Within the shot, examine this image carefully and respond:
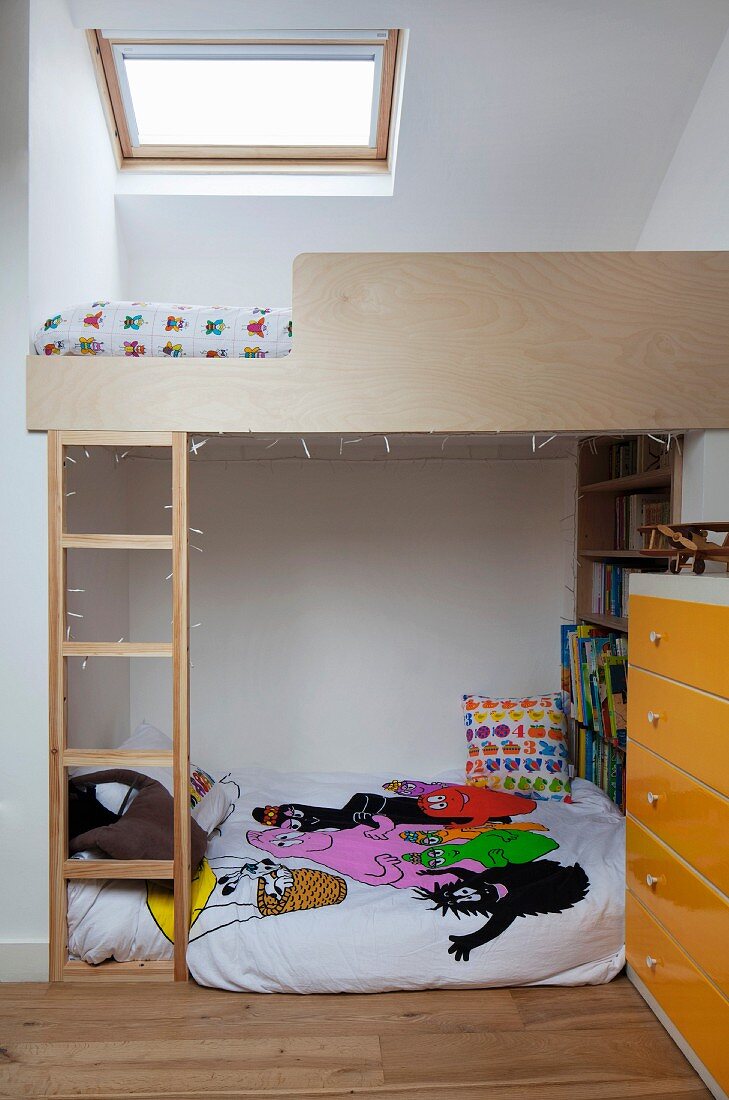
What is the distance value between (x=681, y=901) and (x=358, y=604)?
1.99 meters

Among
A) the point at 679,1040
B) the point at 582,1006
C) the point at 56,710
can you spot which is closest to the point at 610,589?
the point at 582,1006

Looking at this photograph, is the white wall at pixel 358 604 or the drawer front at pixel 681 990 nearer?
the drawer front at pixel 681 990

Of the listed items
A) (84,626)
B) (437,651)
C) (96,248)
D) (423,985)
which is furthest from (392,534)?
(423,985)

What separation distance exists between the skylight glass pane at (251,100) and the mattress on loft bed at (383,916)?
2631mm

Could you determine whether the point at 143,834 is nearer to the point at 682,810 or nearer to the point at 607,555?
the point at 682,810

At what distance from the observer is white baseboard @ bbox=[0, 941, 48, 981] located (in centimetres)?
225

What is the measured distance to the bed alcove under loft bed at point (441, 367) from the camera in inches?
87.0

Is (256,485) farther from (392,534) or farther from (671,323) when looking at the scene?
(671,323)

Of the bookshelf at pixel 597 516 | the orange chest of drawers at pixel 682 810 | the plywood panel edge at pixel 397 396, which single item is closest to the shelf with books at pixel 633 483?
the bookshelf at pixel 597 516

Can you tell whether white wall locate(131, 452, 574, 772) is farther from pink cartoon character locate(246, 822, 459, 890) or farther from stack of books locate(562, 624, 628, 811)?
pink cartoon character locate(246, 822, 459, 890)

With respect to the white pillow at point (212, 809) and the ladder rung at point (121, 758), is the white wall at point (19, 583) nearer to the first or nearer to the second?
the ladder rung at point (121, 758)

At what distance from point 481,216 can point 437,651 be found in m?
1.81

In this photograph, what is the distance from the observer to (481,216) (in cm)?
333

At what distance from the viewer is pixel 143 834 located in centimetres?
232
